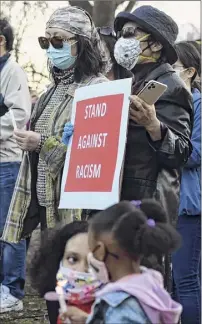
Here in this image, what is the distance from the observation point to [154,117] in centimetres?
289

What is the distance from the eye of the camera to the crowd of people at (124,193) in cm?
222

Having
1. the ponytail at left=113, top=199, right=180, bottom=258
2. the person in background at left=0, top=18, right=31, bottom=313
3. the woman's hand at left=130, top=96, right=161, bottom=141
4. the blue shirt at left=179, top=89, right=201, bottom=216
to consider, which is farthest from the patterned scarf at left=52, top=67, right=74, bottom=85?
the ponytail at left=113, top=199, right=180, bottom=258

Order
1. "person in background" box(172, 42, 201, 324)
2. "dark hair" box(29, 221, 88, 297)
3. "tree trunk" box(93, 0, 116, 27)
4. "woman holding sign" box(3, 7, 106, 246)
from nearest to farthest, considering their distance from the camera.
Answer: "dark hair" box(29, 221, 88, 297) < "woman holding sign" box(3, 7, 106, 246) < "person in background" box(172, 42, 201, 324) < "tree trunk" box(93, 0, 116, 27)

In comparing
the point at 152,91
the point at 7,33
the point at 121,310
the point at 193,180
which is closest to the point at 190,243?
the point at 193,180

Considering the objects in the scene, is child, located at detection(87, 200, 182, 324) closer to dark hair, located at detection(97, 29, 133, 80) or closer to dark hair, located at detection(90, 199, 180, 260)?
dark hair, located at detection(90, 199, 180, 260)

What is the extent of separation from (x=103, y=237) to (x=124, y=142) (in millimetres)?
729

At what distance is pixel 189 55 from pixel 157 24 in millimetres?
1285

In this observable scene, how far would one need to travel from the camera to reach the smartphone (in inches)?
108

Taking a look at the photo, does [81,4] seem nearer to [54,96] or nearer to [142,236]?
[54,96]

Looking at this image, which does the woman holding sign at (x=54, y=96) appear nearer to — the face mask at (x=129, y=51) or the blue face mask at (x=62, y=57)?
the blue face mask at (x=62, y=57)

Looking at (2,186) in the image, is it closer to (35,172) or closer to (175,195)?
(35,172)

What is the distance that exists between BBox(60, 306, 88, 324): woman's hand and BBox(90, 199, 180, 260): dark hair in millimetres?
263

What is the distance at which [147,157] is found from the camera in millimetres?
3102

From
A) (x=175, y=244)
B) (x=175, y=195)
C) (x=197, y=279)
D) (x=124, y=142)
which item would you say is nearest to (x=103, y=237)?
(x=175, y=244)
